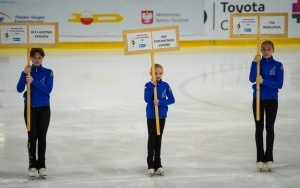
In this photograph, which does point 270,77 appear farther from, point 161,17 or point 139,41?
point 161,17

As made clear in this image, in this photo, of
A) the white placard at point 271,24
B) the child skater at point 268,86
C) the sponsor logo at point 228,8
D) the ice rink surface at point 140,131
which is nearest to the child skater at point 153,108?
the ice rink surface at point 140,131

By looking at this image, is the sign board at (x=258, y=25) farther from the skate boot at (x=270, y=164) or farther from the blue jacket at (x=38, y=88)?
the blue jacket at (x=38, y=88)

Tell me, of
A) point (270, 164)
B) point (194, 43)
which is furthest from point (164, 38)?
point (194, 43)

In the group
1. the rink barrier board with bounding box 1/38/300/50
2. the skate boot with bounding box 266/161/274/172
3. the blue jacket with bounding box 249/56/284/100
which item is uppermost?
the rink barrier board with bounding box 1/38/300/50

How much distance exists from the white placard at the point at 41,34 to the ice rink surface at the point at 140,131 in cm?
160

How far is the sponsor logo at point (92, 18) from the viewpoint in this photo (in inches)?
907

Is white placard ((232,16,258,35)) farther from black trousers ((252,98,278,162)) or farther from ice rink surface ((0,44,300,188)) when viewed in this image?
ice rink surface ((0,44,300,188))

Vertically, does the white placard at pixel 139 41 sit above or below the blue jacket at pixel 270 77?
above

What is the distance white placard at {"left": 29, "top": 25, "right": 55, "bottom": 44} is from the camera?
820cm

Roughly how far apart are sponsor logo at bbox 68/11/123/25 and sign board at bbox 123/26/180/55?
15158 millimetres

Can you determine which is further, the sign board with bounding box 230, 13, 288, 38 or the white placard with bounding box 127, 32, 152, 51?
the sign board with bounding box 230, 13, 288, 38

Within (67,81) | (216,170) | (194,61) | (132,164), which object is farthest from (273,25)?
(194,61)

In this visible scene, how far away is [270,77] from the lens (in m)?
8.09

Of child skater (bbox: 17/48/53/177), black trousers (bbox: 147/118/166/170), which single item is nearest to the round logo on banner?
child skater (bbox: 17/48/53/177)
